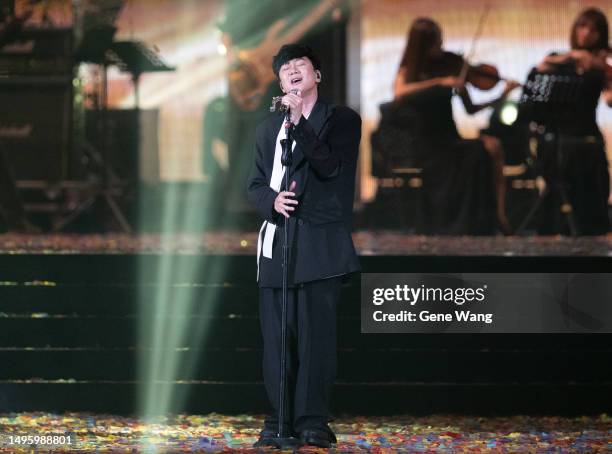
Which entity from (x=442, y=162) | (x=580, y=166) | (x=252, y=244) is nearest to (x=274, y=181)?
(x=252, y=244)

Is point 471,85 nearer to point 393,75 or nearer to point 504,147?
point 504,147

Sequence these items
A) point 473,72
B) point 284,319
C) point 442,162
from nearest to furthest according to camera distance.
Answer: point 284,319 < point 473,72 < point 442,162

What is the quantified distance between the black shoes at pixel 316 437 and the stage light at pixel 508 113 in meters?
4.70

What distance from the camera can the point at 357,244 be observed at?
283 inches

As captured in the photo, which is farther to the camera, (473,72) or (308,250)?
(473,72)

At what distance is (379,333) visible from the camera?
551 centimetres

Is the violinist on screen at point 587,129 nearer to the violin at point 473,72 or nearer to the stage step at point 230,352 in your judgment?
the violin at point 473,72

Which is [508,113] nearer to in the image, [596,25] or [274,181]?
[596,25]

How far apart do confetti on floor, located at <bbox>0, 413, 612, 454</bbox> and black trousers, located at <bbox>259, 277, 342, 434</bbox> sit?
13 centimetres

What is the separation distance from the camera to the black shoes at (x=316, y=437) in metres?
4.29

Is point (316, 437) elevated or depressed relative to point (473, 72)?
depressed

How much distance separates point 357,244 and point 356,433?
7.29ft

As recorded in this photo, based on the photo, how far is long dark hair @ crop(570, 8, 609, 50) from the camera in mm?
8398

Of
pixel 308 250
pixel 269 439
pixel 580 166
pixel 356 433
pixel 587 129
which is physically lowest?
pixel 356 433
